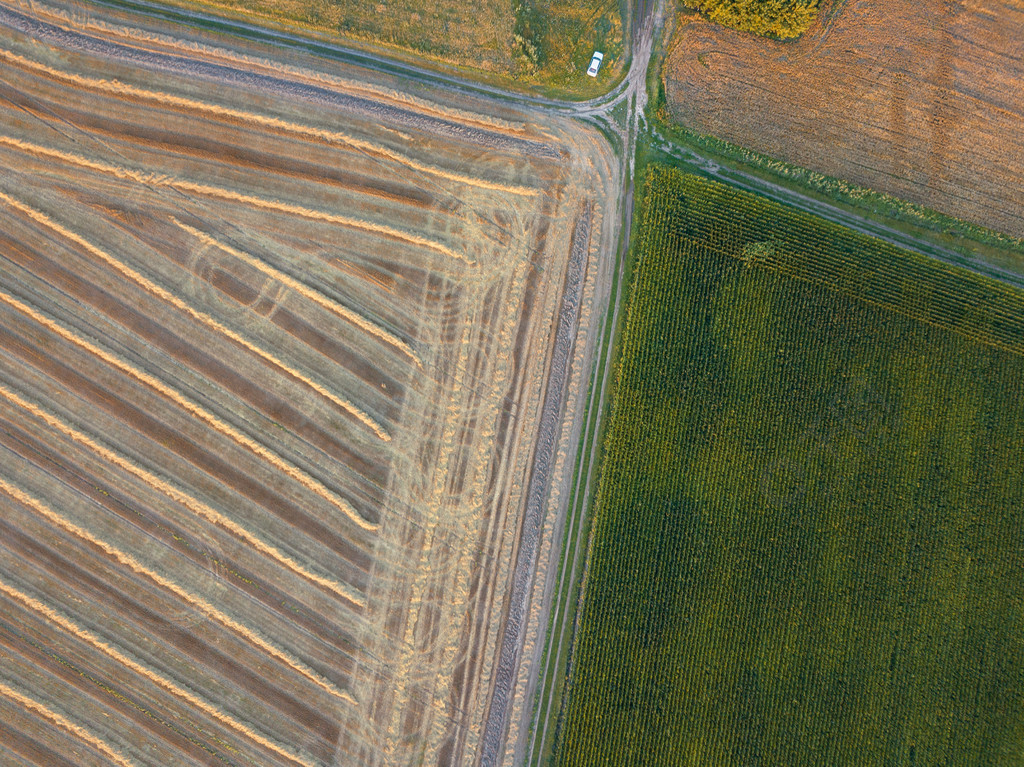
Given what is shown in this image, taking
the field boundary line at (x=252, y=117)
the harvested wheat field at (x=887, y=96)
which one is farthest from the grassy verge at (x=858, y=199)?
the field boundary line at (x=252, y=117)

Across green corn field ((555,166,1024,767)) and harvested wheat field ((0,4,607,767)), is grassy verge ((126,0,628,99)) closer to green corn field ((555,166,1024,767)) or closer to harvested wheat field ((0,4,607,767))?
harvested wheat field ((0,4,607,767))

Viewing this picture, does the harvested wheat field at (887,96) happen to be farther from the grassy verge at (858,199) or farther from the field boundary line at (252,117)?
the field boundary line at (252,117)

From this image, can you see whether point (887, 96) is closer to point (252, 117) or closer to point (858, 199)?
point (858, 199)

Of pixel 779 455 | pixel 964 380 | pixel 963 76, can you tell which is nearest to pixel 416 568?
pixel 779 455

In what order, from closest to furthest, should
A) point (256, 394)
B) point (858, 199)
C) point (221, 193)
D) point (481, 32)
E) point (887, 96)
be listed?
point (256, 394), point (221, 193), point (481, 32), point (858, 199), point (887, 96)

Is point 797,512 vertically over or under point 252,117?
under

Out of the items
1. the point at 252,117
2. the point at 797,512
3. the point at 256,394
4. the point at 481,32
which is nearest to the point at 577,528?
the point at 797,512
